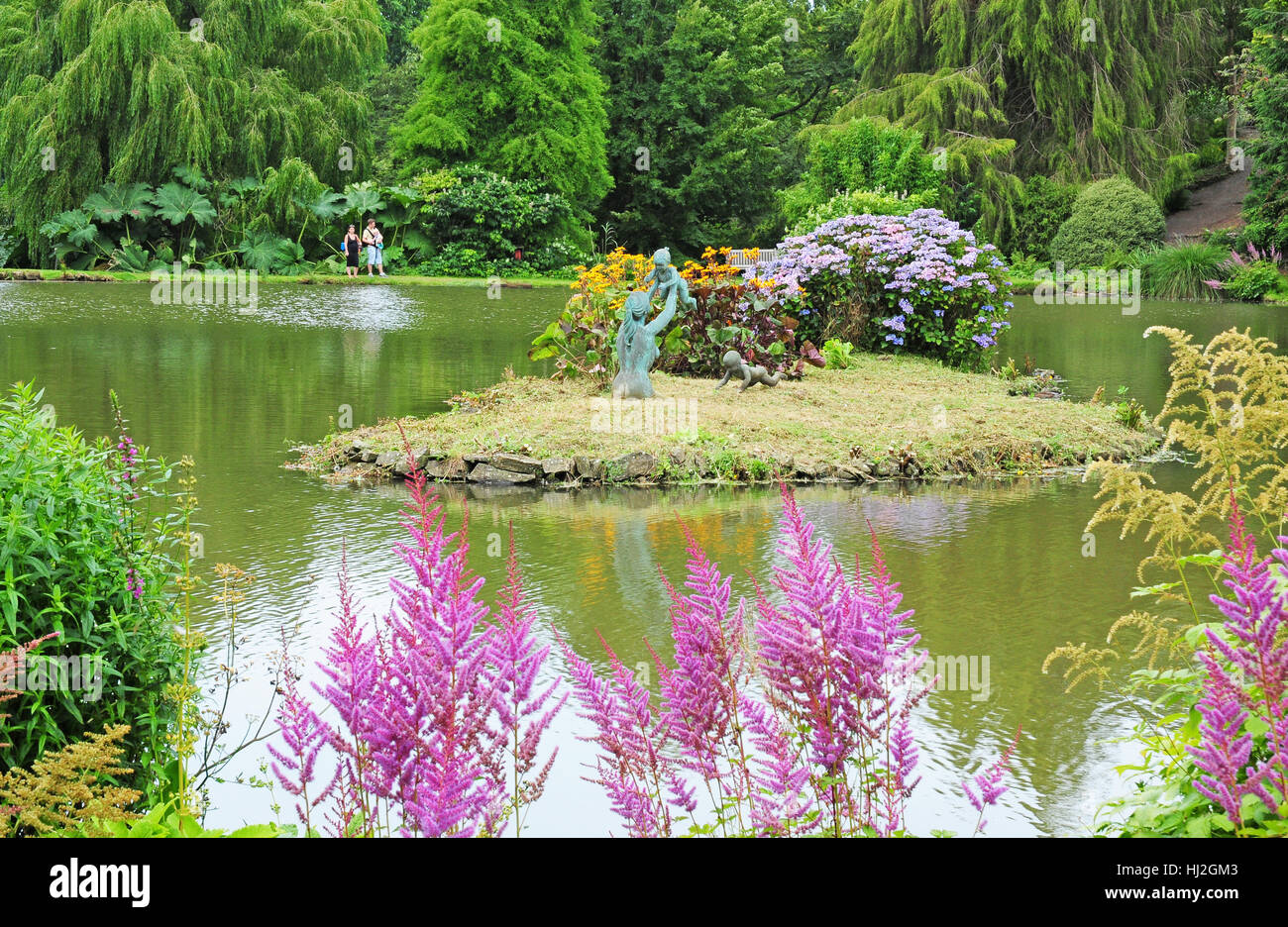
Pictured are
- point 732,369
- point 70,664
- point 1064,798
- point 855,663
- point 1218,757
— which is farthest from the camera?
point 732,369

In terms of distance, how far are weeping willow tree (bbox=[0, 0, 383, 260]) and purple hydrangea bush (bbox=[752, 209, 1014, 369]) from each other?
1436 cm

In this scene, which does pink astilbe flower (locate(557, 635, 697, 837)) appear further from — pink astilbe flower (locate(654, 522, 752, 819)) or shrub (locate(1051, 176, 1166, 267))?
shrub (locate(1051, 176, 1166, 267))

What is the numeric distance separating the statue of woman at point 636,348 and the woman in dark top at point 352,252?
16.4 m

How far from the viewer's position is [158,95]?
23.9 m

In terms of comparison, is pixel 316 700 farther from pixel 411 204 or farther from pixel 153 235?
pixel 411 204

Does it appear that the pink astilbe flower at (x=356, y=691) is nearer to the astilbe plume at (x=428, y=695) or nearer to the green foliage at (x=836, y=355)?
the astilbe plume at (x=428, y=695)

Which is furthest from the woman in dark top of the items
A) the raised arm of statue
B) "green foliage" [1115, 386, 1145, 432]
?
"green foliage" [1115, 386, 1145, 432]

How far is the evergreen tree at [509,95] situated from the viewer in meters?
31.4

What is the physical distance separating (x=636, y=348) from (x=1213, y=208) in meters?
28.9

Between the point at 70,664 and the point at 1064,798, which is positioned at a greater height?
the point at 70,664

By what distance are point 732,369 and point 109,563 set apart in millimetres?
8505

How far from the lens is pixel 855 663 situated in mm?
2242

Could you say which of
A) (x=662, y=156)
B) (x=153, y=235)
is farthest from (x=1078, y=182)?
(x=153, y=235)

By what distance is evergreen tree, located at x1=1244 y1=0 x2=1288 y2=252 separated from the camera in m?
25.3
